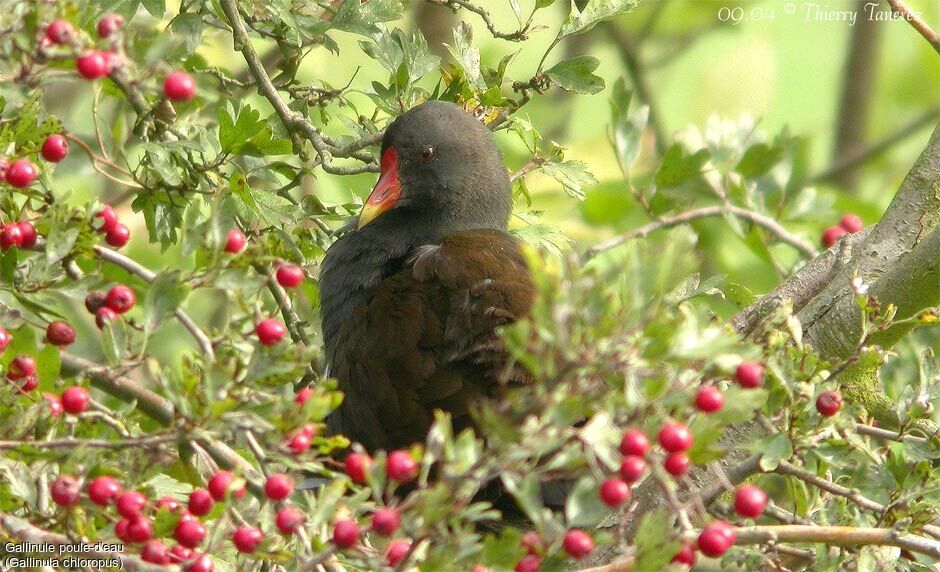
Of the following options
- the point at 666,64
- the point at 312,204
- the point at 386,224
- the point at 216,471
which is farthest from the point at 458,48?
the point at 666,64

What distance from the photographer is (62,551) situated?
5.76 feet

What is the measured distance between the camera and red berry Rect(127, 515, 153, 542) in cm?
182

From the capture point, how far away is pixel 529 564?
1756mm

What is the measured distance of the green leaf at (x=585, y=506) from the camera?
168 cm

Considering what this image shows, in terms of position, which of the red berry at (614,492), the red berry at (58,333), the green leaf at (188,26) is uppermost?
the green leaf at (188,26)

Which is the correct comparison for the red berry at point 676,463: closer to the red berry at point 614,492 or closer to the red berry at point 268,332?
the red berry at point 614,492

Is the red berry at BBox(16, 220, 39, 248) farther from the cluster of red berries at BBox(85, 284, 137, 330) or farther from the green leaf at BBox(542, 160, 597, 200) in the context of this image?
the green leaf at BBox(542, 160, 597, 200)

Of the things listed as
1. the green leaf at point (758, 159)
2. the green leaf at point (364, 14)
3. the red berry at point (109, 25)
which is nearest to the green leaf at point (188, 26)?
the green leaf at point (364, 14)

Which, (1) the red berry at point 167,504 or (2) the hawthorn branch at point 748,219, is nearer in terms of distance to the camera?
(1) the red berry at point 167,504

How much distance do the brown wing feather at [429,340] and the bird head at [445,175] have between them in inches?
17.6

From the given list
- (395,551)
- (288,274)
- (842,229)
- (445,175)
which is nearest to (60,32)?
(288,274)

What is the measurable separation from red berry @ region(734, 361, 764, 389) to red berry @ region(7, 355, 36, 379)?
1.16 m

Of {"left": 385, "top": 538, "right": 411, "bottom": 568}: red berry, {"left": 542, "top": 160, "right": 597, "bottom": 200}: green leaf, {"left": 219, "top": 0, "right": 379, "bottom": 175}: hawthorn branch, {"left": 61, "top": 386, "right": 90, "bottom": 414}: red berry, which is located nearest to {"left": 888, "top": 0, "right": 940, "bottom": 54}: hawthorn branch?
{"left": 542, "top": 160, "right": 597, "bottom": 200}: green leaf

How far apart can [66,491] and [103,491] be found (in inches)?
2.1
